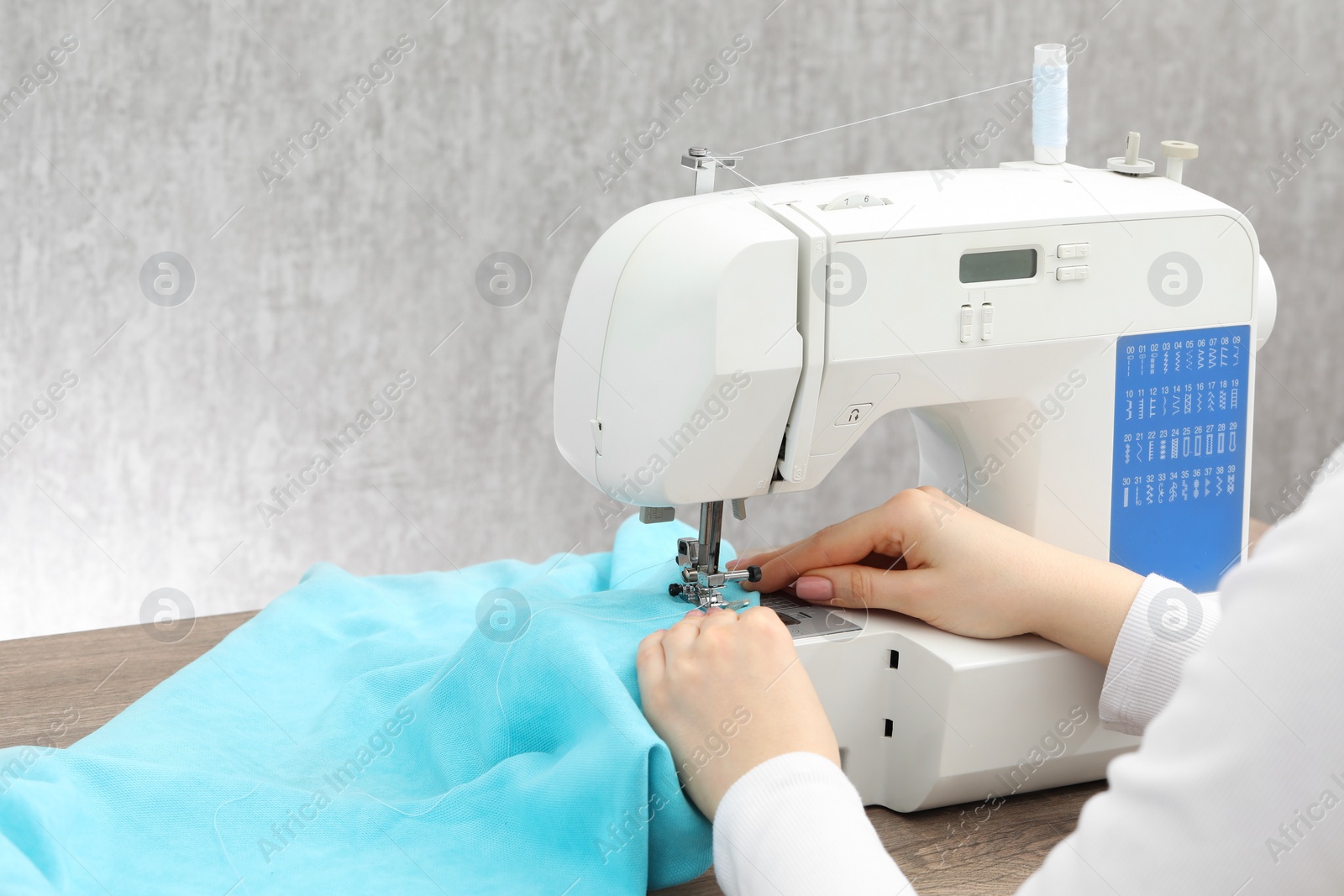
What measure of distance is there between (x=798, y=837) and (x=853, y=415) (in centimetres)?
48

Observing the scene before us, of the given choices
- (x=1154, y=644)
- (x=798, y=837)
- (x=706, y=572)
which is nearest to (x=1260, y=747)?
(x=798, y=837)

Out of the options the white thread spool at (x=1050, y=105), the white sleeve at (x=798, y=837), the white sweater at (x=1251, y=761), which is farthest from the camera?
→ the white thread spool at (x=1050, y=105)

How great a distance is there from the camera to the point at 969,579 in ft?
4.02

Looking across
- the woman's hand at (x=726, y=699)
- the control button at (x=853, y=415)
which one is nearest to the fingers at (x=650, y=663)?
the woman's hand at (x=726, y=699)

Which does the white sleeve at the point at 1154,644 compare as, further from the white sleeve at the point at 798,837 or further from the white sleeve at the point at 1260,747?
the white sleeve at the point at 1260,747

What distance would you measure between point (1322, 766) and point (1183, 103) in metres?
3.03

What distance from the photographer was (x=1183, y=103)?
3.20 metres

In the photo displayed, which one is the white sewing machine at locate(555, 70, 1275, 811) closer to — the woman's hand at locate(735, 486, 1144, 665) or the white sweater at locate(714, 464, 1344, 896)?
the woman's hand at locate(735, 486, 1144, 665)

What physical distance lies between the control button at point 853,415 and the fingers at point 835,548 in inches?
3.8

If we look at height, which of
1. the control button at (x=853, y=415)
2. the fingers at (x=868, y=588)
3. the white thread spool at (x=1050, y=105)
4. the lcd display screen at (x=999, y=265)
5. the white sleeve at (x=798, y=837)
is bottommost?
the white sleeve at (x=798, y=837)

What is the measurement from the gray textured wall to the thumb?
69.1 inches

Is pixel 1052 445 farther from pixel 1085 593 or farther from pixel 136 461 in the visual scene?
pixel 136 461

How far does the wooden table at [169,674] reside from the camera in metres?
1.11

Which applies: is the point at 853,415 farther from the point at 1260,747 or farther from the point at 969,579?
the point at 1260,747
